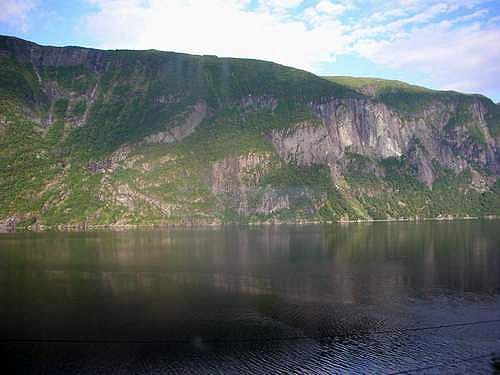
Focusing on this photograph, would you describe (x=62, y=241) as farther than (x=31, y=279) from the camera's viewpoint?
Yes

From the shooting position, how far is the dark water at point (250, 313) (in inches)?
1783

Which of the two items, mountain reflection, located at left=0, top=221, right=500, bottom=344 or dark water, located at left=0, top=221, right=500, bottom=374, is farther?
mountain reflection, located at left=0, top=221, right=500, bottom=344

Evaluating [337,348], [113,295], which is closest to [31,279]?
[113,295]

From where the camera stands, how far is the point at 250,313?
60.7 meters

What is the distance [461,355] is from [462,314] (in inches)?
581

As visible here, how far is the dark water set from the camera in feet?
149

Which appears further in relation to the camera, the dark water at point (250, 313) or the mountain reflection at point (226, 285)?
the mountain reflection at point (226, 285)

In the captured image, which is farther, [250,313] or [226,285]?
[226,285]

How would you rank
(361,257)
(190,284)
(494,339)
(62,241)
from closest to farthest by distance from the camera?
(494,339)
(190,284)
(361,257)
(62,241)

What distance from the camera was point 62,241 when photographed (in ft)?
484

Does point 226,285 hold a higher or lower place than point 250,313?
higher

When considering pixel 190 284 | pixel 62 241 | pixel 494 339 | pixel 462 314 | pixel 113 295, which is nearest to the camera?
pixel 494 339

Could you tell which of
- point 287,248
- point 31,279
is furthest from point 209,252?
point 31,279

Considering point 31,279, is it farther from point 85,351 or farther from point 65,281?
point 85,351
